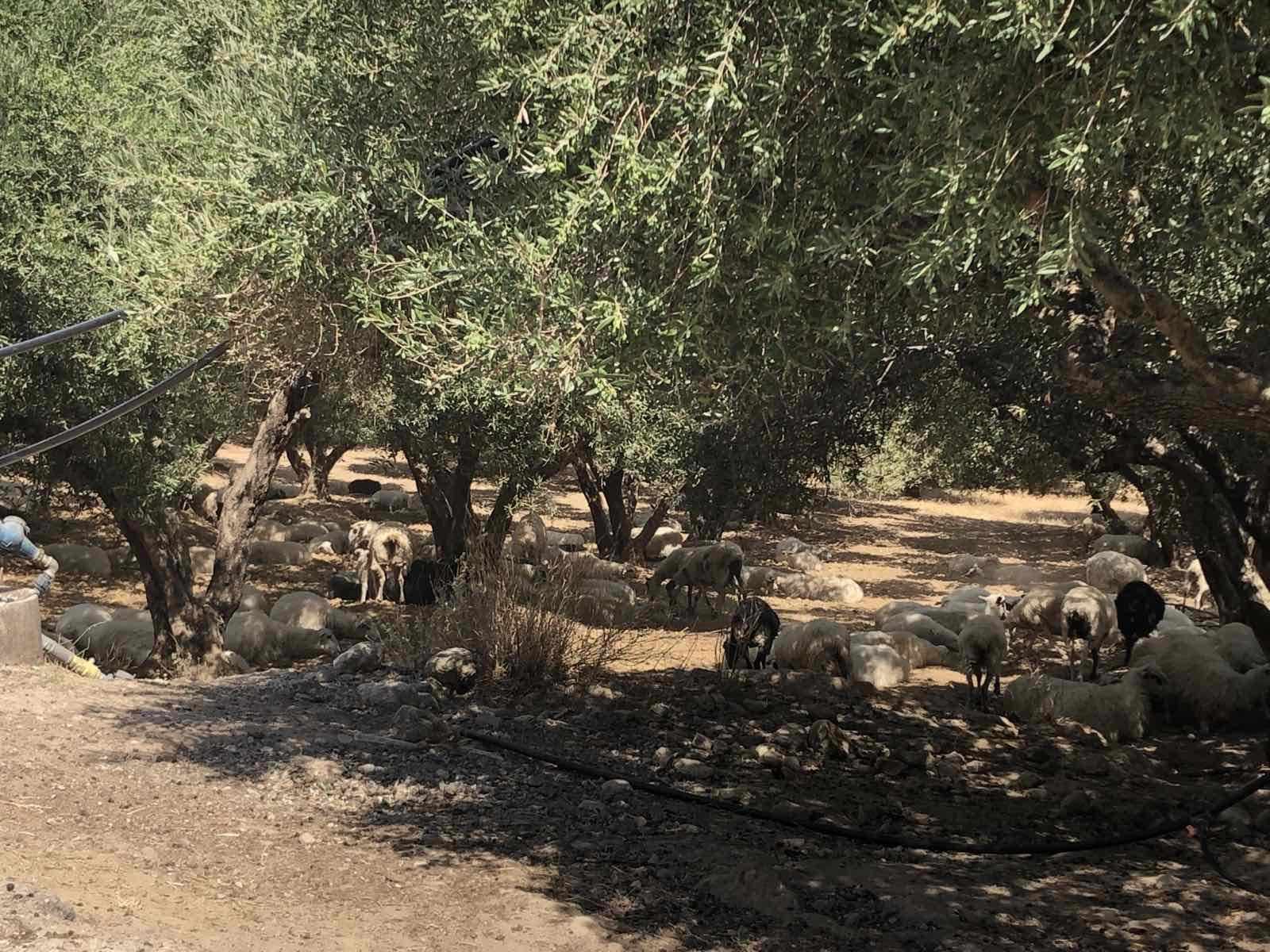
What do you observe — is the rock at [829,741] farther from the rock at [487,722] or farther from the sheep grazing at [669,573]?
the sheep grazing at [669,573]

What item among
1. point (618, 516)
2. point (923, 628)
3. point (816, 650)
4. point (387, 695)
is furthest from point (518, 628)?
point (618, 516)

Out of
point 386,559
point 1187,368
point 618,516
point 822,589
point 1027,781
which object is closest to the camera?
point 1187,368

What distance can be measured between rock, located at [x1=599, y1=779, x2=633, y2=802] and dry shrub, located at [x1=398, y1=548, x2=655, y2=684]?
295 cm

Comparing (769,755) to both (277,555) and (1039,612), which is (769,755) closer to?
(1039,612)

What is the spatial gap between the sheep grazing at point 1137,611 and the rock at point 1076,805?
6.14 metres

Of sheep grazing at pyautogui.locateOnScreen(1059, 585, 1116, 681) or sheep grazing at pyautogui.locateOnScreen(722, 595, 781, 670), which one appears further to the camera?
sheep grazing at pyautogui.locateOnScreen(1059, 585, 1116, 681)

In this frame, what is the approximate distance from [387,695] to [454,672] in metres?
0.81

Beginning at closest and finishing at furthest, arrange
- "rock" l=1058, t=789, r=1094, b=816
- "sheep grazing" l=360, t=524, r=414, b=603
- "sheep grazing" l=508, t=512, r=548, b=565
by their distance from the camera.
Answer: "rock" l=1058, t=789, r=1094, b=816, "sheep grazing" l=360, t=524, r=414, b=603, "sheep grazing" l=508, t=512, r=548, b=565

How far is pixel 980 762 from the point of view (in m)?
11.2

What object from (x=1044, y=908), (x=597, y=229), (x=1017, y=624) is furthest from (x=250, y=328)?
(x=1017, y=624)

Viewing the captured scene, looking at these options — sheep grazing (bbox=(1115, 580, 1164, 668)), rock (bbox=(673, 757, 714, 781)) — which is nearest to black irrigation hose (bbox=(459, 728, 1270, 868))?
rock (bbox=(673, 757, 714, 781))

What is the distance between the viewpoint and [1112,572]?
24.6 m

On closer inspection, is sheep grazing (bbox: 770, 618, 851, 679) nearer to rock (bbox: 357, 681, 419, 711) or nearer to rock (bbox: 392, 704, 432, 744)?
rock (bbox: 357, 681, 419, 711)

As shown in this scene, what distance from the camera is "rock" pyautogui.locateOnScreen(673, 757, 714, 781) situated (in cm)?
1003
